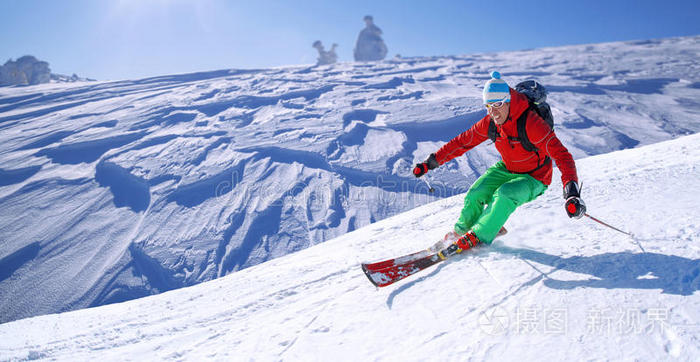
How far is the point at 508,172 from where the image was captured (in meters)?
2.84

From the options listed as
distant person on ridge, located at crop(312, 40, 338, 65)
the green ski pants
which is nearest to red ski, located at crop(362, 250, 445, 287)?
the green ski pants

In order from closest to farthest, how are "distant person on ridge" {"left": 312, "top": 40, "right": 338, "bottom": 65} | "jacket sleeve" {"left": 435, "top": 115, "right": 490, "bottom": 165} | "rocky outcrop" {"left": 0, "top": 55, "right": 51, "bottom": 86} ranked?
"jacket sleeve" {"left": 435, "top": 115, "right": 490, "bottom": 165}, "rocky outcrop" {"left": 0, "top": 55, "right": 51, "bottom": 86}, "distant person on ridge" {"left": 312, "top": 40, "right": 338, "bottom": 65}

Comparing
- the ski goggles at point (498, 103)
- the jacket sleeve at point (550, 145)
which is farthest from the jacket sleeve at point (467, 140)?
the jacket sleeve at point (550, 145)

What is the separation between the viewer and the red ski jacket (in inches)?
92.6

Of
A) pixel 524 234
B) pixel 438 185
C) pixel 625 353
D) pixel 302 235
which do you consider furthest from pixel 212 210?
pixel 625 353

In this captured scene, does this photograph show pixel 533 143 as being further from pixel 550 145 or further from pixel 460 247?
pixel 460 247

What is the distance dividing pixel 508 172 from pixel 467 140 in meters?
0.52

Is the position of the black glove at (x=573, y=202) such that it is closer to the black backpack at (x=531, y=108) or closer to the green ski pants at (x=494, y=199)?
the green ski pants at (x=494, y=199)

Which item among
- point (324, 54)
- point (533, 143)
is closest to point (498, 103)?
point (533, 143)

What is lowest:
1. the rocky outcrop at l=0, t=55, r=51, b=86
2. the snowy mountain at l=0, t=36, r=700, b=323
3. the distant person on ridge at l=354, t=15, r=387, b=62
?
the snowy mountain at l=0, t=36, r=700, b=323

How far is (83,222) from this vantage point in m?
9.66

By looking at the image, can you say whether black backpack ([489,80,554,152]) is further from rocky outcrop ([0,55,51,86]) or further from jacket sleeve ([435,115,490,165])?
rocky outcrop ([0,55,51,86])

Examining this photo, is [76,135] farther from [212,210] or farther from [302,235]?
[302,235]

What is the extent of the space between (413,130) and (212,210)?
8.37 m
